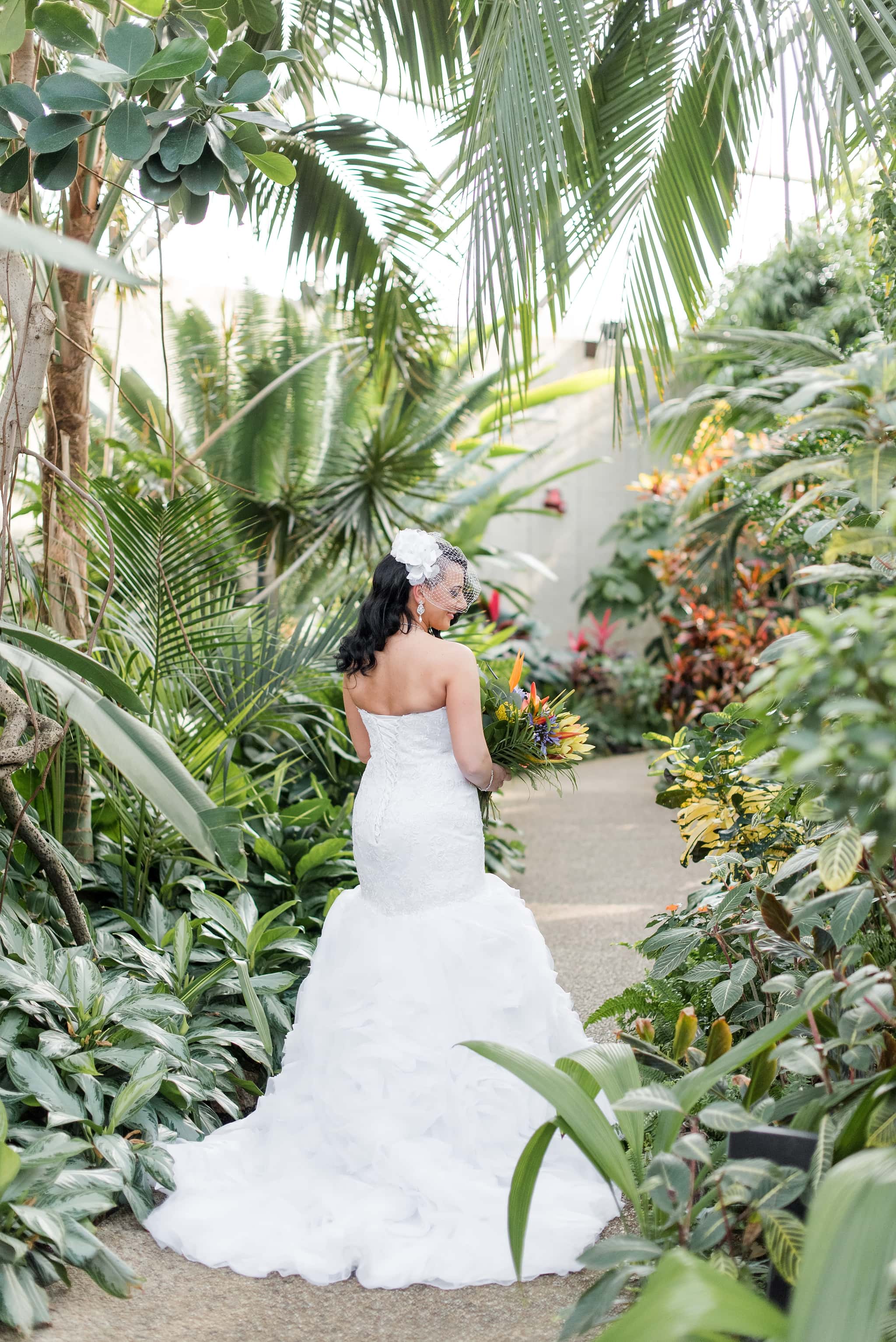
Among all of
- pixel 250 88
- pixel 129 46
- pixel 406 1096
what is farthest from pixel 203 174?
pixel 406 1096

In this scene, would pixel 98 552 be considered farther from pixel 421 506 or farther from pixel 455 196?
pixel 421 506

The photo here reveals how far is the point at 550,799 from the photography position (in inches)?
322

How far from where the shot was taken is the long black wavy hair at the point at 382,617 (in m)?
2.79

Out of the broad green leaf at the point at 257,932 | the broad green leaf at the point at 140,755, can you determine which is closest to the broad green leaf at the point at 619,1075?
the broad green leaf at the point at 140,755

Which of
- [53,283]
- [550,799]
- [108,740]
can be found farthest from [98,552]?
[550,799]

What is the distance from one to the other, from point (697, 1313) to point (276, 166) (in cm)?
257

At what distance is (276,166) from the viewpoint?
2.69 metres

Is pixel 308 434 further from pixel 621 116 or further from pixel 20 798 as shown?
pixel 20 798

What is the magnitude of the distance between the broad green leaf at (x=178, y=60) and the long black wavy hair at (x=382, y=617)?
1176 mm

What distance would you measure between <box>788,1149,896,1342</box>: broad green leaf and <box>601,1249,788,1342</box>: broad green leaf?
0.03 m

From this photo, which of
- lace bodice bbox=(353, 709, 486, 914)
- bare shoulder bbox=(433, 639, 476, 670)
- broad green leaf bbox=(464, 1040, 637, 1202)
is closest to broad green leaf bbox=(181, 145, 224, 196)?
bare shoulder bbox=(433, 639, 476, 670)

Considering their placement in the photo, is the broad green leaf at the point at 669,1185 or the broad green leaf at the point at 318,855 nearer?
the broad green leaf at the point at 669,1185

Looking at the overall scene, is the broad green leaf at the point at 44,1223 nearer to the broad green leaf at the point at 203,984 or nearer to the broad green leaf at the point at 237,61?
the broad green leaf at the point at 203,984

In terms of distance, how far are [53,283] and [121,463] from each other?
2.88 metres
